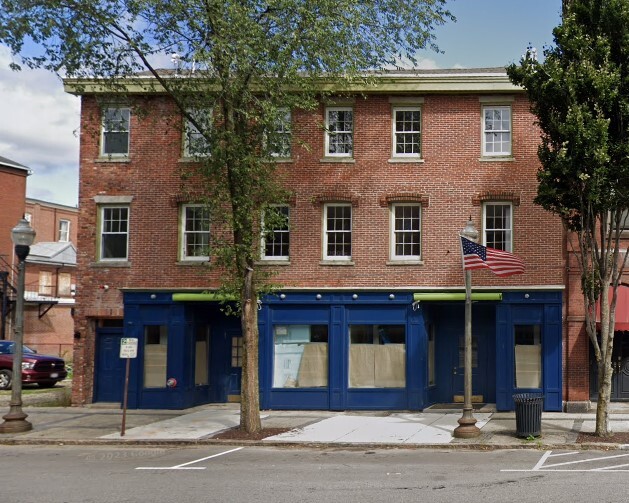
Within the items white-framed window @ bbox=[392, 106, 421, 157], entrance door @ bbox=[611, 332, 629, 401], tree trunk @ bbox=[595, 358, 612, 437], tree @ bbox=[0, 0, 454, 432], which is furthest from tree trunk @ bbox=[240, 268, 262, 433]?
entrance door @ bbox=[611, 332, 629, 401]

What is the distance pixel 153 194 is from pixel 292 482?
12966 millimetres

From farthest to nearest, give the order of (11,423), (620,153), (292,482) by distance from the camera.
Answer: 1. (11,423)
2. (620,153)
3. (292,482)

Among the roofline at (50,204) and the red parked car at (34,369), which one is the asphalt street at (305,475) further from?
the roofline at (50,204)

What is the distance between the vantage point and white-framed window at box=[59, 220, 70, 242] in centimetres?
6619

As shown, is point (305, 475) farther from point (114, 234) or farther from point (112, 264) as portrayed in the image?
point (114, 234)

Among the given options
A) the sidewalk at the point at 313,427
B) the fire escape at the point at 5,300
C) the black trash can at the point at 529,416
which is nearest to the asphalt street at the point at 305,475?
the sidewalk at the point at 313,427

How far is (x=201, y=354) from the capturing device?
23734 millimetres

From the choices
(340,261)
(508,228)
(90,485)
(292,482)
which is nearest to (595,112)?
(508,228)

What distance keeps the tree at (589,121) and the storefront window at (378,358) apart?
242 inches

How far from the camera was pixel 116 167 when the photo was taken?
23656 millimetres

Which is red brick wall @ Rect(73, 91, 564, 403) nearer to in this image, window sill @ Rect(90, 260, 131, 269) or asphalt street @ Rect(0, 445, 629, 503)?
window sill @ Rect(90, 260, 131, 269)

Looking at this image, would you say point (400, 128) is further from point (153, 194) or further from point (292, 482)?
point (292, 482)

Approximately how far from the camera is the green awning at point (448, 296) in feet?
71.6

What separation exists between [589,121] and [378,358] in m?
9.09
